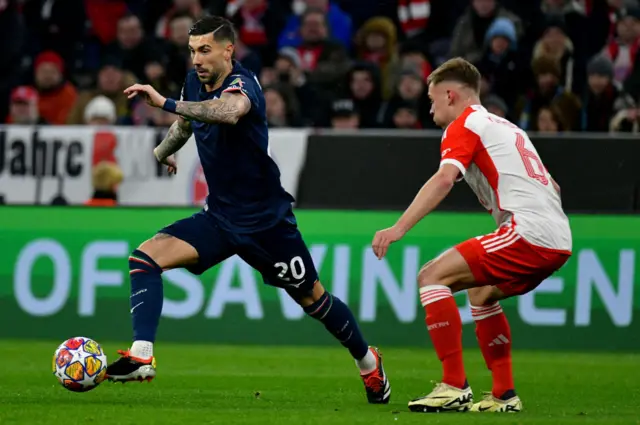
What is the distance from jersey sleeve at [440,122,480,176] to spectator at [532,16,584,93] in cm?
797

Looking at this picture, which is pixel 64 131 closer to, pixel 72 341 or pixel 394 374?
pixel 394 374

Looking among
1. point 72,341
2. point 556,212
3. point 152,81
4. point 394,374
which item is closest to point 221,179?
point 72,341

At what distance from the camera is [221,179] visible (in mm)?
8805

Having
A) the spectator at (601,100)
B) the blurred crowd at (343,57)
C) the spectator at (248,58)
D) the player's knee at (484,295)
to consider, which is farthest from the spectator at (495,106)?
the player's knee at (484,295)

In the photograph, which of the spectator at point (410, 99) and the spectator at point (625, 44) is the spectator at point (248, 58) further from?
the spectator at point (625, 44)

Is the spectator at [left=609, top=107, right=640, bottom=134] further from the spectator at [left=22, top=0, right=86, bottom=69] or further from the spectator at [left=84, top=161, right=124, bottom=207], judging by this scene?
the spectator at [left=22, top=0, right=86, bottom=69]

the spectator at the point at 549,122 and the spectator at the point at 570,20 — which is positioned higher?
the spectator at the point at 570,20

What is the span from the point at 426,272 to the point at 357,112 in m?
7.90

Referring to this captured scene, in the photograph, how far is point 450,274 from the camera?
803cm

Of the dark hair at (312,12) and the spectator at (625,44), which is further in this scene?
the dark hair at (312,12)

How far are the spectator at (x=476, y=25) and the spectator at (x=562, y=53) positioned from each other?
607mm

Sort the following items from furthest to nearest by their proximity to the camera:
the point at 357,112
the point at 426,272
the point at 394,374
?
1. the point at 357,112
2. the point at 394,374
3. the point at 426,272

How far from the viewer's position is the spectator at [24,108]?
654 inches

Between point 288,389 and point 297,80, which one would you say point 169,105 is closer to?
point 288,389
